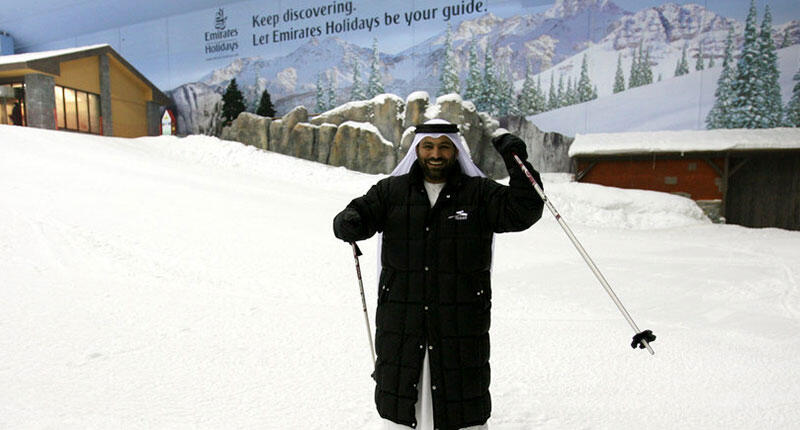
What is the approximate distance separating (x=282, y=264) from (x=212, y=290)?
1.19 m

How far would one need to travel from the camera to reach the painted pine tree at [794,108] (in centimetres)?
1220

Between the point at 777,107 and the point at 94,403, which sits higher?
the point at 777,107

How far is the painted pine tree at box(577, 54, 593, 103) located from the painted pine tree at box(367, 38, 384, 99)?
284 inches

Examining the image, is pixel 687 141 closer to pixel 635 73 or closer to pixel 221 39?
pixel 635 73

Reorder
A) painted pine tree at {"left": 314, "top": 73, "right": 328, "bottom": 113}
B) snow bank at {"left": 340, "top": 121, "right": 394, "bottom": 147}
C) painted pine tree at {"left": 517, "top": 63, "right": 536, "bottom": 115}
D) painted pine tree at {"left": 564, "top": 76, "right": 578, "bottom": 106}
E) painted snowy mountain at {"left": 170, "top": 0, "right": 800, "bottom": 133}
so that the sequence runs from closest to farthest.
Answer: painted snowy mountain at {"left": 170, "top": 0, "right": 800, "bottom": 133} → painted pine tree at {"left": 564, "top": 76, "right": 578, "bottom": 106} → painted pine tree at {"left": 517, "top": 63, "right": 536, "bottom": 115} → snow bank at {"left": 340, "top": 121, "right": 394, "bottom": 147} → painted pine tree at {"left": 314, "top": 73, "right": 328, "bottom": 113}

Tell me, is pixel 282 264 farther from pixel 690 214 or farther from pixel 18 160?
pixel 690 214

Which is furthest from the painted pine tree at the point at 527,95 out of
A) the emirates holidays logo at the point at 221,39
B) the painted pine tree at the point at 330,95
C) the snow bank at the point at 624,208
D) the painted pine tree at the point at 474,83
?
the emirates holidays logo at the point at 221,39

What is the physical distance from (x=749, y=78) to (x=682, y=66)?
5.65ft

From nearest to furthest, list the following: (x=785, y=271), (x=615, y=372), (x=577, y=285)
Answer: (x=615, y=372)
(x=577, y=285)
(x=785, y=271)

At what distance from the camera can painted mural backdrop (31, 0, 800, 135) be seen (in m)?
12.7

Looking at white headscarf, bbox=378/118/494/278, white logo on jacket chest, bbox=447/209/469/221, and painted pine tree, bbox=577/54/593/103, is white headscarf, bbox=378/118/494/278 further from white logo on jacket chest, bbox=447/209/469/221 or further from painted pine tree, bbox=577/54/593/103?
painted pine tree, bbox=577/54/593/103

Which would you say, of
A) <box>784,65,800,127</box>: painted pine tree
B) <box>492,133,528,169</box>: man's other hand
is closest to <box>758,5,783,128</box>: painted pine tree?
<box>784,65,800,127</box>: painted pine tree

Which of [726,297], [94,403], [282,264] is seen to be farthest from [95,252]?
[726,297]

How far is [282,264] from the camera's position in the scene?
6301 millimetres
